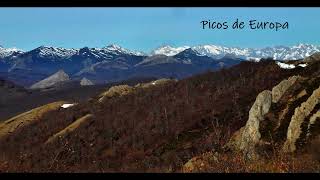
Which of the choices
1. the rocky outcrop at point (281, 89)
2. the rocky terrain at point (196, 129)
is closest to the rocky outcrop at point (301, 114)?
the rocky terrain at point (196, 129)

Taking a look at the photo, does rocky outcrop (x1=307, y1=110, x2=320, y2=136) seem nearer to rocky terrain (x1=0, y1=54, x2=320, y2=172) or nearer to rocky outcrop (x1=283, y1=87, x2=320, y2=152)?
rocky terrain (x1=0, y1=54, x2=320, y2=172)

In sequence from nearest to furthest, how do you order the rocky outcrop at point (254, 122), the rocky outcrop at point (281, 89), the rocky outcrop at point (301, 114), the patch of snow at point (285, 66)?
the rocky outcrop at point (301, 114)
the rocky outcrop at point (254, 122)
the rocky outcrop at point (281, 89)
the patch of snow at point (285, 66)

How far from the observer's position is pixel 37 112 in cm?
17438

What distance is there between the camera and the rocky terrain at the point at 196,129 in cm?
1004

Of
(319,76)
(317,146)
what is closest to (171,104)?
(319,76)

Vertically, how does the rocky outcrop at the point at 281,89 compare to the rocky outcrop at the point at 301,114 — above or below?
below

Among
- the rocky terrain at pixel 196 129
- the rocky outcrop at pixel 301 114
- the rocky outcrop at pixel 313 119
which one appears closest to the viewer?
the rocky terrain at pixel 196 129

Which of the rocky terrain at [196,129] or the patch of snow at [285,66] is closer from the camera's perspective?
the rocky terrain at [196,129]

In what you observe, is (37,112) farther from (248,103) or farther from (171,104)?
(248,103)

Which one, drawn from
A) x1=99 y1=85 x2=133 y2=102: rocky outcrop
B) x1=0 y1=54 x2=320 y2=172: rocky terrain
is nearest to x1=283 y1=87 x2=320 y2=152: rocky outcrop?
x1=0 y1=54 x2=320 y2=172: rocky terrain

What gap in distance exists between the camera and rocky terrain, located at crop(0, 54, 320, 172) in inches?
395

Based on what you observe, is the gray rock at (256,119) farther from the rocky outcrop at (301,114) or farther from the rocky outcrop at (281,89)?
the rocky outcrop at (301,114)

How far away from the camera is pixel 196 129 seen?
69188 millimetres
